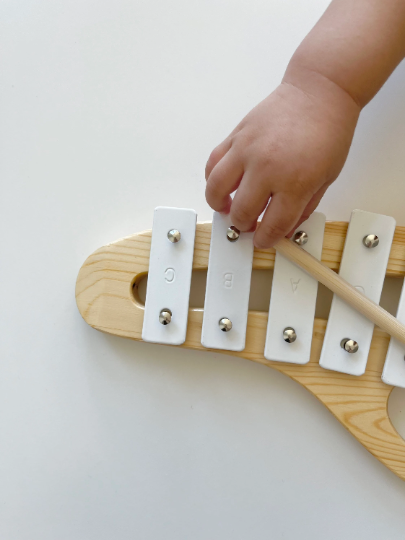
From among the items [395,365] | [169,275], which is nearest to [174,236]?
→ [169,275]

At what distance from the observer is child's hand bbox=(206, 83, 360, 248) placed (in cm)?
40

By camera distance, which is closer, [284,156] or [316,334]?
[284,156]

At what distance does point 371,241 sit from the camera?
1.55 ft

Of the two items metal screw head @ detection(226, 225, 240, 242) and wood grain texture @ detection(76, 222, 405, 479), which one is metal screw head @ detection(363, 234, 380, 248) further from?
metal screw head @ detection(226, 225, 240, 242)

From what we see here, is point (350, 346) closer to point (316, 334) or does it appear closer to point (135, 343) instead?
point (316, 334)

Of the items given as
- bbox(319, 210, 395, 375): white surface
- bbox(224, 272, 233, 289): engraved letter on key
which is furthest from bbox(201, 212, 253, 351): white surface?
bbox(319, 210, 395, 375): white surface

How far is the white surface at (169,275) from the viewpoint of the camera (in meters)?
0.49

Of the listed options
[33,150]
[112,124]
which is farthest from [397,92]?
[33,150]

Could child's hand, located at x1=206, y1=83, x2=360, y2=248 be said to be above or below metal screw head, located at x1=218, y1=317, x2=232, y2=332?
above

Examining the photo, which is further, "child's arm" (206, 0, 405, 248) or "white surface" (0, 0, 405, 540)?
"white surface" (0, 0, 405, 540)

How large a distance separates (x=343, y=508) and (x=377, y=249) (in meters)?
0.32

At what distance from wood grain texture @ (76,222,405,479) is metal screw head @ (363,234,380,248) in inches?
1.0

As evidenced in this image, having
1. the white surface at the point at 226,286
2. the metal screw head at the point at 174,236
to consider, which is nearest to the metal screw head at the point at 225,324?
the white surface at the point at 226,286

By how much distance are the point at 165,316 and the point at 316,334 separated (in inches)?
6.9
